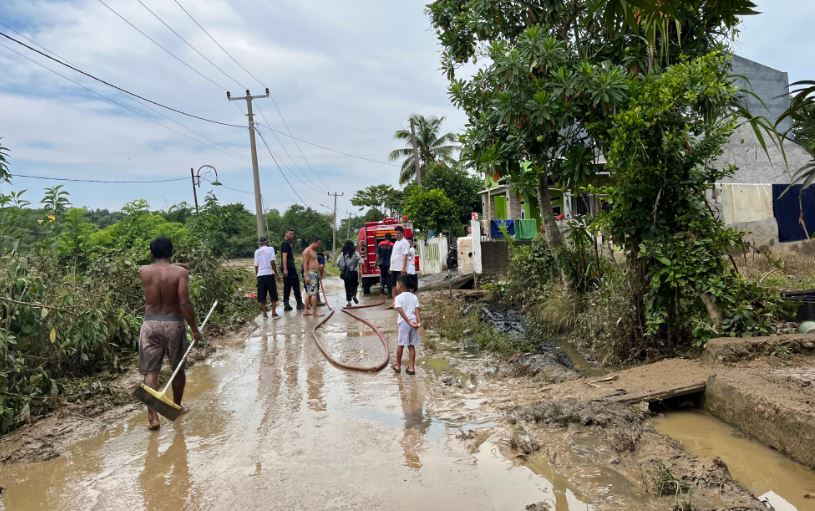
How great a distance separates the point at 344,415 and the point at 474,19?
28.4 feet

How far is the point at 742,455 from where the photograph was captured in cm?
468

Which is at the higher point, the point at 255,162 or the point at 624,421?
the point at 255,162

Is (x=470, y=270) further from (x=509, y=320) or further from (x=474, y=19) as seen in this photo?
(x=474, y=19)

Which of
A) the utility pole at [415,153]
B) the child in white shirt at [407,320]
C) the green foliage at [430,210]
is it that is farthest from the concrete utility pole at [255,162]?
the child in white shirt at [407,320]

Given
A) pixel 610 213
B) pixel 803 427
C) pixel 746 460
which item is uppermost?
pixel 610 213

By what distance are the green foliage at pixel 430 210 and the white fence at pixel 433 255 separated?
928 mm

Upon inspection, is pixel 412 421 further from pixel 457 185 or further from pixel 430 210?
pixel 457 185

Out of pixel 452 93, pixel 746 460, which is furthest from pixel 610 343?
pixel 452 93

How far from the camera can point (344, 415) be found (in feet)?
19.8

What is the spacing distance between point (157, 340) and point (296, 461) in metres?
2.11

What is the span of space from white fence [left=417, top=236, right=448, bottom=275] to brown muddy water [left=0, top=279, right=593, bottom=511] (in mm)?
19178

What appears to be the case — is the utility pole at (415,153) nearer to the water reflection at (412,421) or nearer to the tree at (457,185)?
the tree at (457,185)

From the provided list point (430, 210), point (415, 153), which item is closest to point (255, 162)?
point (430, 210)

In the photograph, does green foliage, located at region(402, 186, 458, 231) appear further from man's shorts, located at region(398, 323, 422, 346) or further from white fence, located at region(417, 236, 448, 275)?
man's shorts, located at region(398, 323, 422, 346)
